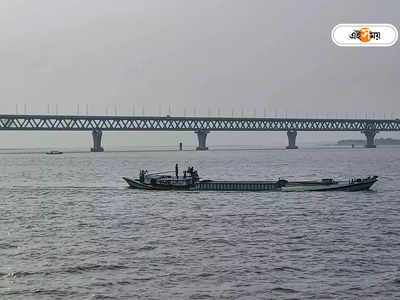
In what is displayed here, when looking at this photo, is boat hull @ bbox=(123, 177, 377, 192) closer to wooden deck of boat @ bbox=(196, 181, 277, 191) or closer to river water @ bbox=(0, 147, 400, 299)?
wooden deck of boat @ bbox=(196, 181, 277, 191)

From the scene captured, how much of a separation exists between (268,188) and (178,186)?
434 inches

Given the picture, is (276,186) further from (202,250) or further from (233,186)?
(202,250)

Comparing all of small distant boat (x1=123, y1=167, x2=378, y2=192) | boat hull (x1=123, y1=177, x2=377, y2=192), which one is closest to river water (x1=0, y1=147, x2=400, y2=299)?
boat hull (x1=123, y1=177, x2=377, y2=192)

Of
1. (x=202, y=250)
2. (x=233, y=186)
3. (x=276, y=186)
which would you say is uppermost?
(x=276, y=186)

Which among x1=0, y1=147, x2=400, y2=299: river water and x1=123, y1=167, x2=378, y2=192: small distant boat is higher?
x1=123, y1=167, x2=378, y2=192: small distant boat

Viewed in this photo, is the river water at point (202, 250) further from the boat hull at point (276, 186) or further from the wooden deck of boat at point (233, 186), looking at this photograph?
the wooden deck of boat at point (233, 186)

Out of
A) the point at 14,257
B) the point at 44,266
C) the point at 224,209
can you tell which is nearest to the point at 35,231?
the point at 14,257

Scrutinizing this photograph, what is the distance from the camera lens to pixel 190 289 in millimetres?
26859

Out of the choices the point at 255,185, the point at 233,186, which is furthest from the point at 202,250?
the point at 233,186

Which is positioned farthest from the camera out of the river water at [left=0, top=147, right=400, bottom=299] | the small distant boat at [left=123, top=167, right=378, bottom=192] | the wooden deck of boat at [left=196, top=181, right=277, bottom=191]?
the wooden deck of boat at [left=196, top=181, right=277, bottom=191]

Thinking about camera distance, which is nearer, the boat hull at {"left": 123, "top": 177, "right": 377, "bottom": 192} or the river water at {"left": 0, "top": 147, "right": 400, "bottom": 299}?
the river water at {"left": 0, "top": 147, "right": 400, "bottom": 299}

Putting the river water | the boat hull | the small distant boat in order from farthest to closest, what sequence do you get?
the small distant boat, the boat hull, the river water

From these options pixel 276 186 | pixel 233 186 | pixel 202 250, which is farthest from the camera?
pixel 233 186

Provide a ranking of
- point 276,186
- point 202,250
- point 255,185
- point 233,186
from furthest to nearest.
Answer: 1. point 233,186
2. point 255,185
3. point 276,186
4. point 202,250
